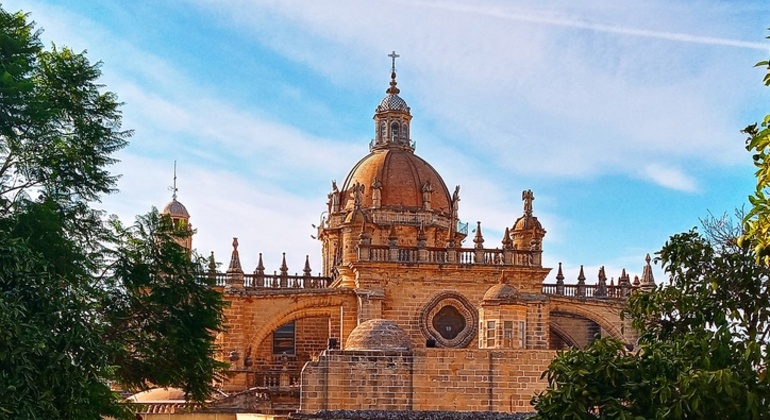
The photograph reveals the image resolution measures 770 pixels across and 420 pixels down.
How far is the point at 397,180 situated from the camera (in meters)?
40.7

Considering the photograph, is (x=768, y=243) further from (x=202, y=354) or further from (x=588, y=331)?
(x=588, y=331)

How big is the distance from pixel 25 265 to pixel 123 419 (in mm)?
3852

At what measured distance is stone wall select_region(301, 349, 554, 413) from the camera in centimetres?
2186

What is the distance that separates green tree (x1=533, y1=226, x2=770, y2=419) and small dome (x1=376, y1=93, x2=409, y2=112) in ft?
98.1

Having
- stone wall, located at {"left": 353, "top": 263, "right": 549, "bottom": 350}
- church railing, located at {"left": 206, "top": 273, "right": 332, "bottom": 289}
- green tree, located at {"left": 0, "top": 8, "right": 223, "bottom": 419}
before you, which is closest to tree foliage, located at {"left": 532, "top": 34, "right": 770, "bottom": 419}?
green tree, located at {"left": 0, "top": 8, "right": 223, "bottom": 419}

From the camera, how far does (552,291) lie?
36844mm

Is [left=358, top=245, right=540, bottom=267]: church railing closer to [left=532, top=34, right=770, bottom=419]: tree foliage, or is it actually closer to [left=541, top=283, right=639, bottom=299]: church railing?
[left=541, top=283, right=639, bottom=299]: church railing

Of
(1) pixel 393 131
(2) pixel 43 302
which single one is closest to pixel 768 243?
(2) pixel 43 302

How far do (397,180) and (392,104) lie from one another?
4.64 metres

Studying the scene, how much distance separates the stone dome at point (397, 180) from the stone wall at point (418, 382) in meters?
18.0

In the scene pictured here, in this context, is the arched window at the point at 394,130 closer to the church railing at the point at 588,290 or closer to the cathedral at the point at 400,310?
the cathedral at the point at 400,310

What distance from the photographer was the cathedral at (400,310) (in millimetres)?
22094

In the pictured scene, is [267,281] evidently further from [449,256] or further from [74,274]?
[74,274]

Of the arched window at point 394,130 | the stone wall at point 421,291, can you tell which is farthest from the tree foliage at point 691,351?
the arched window at point 394,130
